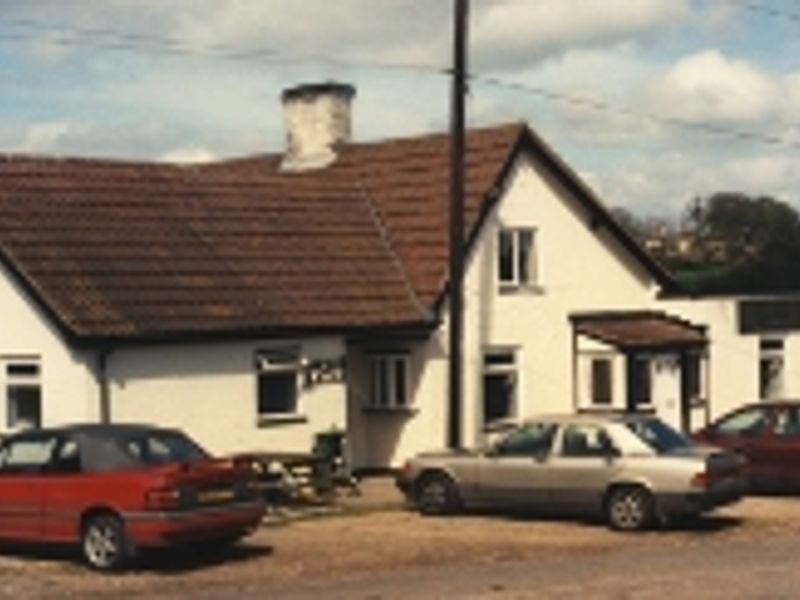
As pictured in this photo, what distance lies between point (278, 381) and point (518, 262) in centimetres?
664

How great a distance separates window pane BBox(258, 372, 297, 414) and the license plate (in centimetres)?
911

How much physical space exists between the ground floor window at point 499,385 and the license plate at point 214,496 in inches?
520

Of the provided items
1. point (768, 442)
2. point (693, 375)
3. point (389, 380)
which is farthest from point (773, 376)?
point (768, 442)

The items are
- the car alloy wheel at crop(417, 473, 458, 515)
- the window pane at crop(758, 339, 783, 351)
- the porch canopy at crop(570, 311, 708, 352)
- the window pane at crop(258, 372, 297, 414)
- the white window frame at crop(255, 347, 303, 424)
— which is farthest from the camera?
the window pane at crop(758, 339, 783, 351)

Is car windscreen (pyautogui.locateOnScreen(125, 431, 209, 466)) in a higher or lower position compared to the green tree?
lower

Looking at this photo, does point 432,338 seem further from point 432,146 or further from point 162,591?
point 162,591

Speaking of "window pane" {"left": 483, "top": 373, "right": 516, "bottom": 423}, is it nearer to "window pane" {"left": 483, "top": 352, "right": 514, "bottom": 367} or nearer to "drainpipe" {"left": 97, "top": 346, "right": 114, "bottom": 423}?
"window pane" {"left": 483, "top": 352, "right": 514, "bottom": 367}

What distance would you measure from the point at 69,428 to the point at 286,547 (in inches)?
124

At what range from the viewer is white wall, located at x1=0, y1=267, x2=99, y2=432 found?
24219 millimetres

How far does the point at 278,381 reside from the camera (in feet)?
90.4

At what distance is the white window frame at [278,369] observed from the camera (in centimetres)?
2697

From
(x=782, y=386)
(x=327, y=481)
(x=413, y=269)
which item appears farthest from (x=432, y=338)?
(x=782, y=386)

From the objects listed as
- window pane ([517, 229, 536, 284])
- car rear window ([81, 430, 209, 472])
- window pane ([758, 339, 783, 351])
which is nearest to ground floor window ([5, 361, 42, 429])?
car rear window ([81, 430, 209, 472])

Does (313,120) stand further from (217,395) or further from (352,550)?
(352,550)
